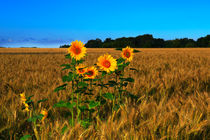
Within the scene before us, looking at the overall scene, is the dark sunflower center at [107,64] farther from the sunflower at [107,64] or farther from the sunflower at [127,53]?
the sunflower at [127,53]

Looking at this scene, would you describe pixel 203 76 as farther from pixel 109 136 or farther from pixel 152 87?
pixel 109 136

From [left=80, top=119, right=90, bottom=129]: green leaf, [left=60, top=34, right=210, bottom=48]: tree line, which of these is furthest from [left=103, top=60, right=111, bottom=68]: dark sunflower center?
[left=60, top=34, right=210, bottom=48]: tree line

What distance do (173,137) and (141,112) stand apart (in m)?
0.39

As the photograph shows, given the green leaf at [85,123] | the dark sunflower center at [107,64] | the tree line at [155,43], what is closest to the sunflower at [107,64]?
the dark sunflower center at [107,64]

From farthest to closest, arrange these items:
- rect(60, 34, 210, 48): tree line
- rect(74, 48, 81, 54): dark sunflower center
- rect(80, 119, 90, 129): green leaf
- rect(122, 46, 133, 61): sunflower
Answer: rect(60, 34, 210, 48): tree line < rect(122, 46, 133, 61): sunflower < rect(74, 48, 81, 54): dark sunflower center < rect(80, 119, 90, 129): green leaf

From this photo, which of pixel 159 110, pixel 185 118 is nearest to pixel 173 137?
pixel 185 118

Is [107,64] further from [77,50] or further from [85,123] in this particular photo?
[85,123]

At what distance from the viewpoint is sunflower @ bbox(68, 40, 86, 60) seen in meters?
1.60

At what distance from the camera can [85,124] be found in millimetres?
1517

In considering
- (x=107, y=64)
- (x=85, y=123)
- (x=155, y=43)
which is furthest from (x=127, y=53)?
(x=155, y=43)

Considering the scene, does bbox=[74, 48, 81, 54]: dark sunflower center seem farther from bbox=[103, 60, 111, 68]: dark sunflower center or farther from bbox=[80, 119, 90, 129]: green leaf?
bbox=[80, 119, 90, 129]: green leaf

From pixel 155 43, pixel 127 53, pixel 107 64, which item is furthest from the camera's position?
pixel 155 43

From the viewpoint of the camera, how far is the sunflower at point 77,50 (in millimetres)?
1597

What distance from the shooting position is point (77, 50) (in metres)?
1.61
